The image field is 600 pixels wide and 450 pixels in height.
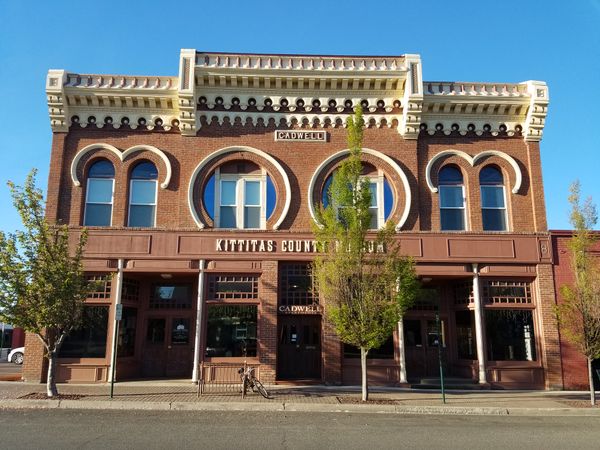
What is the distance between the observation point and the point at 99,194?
61.4 feet

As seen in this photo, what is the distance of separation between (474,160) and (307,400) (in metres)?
10.5

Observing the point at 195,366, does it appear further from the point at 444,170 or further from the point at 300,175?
the point at 444,170

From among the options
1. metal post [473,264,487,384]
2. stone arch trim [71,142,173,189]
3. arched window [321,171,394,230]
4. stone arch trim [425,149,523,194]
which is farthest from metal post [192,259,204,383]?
metal post [473,264,487,384]

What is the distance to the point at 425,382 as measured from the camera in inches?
696

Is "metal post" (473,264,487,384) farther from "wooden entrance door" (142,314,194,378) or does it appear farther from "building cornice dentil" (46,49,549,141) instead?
"wooden entrance door" (142,314,194,378)

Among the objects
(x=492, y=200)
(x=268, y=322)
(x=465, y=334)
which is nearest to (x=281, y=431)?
(x=268, y=322)

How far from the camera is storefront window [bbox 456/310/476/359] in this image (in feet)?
60.0

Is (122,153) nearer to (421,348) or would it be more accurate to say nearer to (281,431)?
(281,431)

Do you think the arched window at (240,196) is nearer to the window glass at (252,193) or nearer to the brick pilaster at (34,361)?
the window glass at (252,193)

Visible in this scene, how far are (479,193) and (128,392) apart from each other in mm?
13303

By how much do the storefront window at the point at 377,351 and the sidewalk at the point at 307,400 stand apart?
1.10 metres

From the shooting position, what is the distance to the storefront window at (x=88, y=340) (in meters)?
17.5

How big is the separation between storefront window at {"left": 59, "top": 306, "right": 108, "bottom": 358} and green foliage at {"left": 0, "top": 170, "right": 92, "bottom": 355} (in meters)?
2.73

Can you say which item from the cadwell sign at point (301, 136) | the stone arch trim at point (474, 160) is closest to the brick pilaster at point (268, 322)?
the cadwell sign at point (301, 136)
